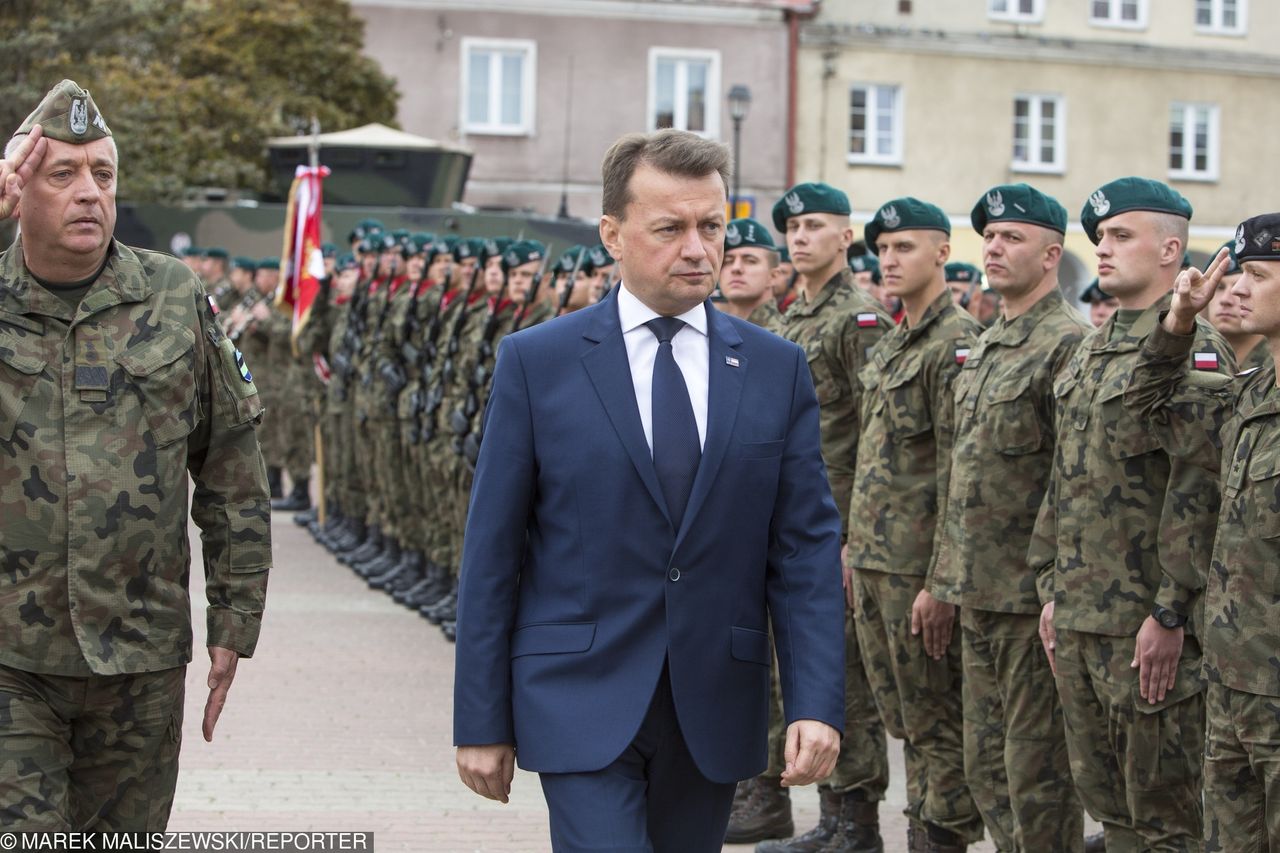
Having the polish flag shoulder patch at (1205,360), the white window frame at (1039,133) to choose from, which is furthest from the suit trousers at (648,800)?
the white window frame at (1039,133)

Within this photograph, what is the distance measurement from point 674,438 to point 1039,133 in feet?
111

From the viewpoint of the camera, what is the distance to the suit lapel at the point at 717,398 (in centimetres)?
400

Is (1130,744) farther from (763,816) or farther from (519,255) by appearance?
(519,255)

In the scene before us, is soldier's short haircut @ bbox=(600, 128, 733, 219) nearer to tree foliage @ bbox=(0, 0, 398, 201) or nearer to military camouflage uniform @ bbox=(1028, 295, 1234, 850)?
military camouflage uniform @ bbox=(1028, 295, 1234, 850)

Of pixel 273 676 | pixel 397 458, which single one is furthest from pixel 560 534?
pixel 397 458

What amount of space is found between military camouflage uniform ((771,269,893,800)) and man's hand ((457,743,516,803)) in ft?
10.5

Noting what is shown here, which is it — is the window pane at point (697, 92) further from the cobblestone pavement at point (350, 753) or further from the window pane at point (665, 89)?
the cobblestone pavement at point (350, 753)

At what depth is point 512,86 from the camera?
114 feet

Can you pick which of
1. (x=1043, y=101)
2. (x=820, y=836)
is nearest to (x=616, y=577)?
(x=820, y=836)

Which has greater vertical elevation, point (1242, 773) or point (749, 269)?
point (749, 269)

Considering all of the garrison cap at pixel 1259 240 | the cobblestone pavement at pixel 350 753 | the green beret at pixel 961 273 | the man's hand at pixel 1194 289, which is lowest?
the cobblestone pavement at pixel 350 753

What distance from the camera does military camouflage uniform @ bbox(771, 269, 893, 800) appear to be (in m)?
7.12

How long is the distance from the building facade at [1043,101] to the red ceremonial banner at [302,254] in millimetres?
19144

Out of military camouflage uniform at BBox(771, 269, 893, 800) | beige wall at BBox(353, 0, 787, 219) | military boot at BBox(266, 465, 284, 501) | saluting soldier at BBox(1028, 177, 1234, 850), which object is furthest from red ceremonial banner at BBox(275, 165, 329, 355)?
beige wall at BBox(353, 0, 787, 219)
